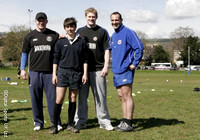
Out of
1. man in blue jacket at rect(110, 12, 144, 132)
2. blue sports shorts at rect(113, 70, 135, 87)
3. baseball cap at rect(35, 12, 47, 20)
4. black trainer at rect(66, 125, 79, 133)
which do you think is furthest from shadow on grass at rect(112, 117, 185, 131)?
baseball cap at rect(35, 12, 47, 20)

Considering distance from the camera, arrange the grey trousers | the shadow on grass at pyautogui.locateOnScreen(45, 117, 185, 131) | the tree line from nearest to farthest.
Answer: the grey trousers → the shadow on grass at pyautogui.locateOnScreen(45, 117, 185, 131) → the tree line

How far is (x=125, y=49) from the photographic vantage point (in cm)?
580

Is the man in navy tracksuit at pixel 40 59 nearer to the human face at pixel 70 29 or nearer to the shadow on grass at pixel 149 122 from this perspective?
the human face at pixel 70 29

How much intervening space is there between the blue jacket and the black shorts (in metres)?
0.86

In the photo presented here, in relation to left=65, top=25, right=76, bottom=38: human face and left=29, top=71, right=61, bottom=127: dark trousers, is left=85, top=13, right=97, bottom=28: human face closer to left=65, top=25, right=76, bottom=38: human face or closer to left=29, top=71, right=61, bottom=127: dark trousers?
left=65, top=25, right=76, bottom=38: human face

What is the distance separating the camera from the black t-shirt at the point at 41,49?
18.9 feet

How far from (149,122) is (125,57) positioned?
1933 mm

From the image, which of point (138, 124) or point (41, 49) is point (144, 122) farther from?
point (41, 49)

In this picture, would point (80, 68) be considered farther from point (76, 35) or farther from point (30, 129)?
point (30, 129)

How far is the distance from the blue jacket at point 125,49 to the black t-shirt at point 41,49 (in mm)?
1226

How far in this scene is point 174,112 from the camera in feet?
27.7

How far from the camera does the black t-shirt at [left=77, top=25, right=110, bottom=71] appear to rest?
5.82 m

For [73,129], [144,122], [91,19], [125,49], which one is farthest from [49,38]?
[144,122]

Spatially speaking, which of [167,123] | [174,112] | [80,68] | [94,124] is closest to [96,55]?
[80,68]
